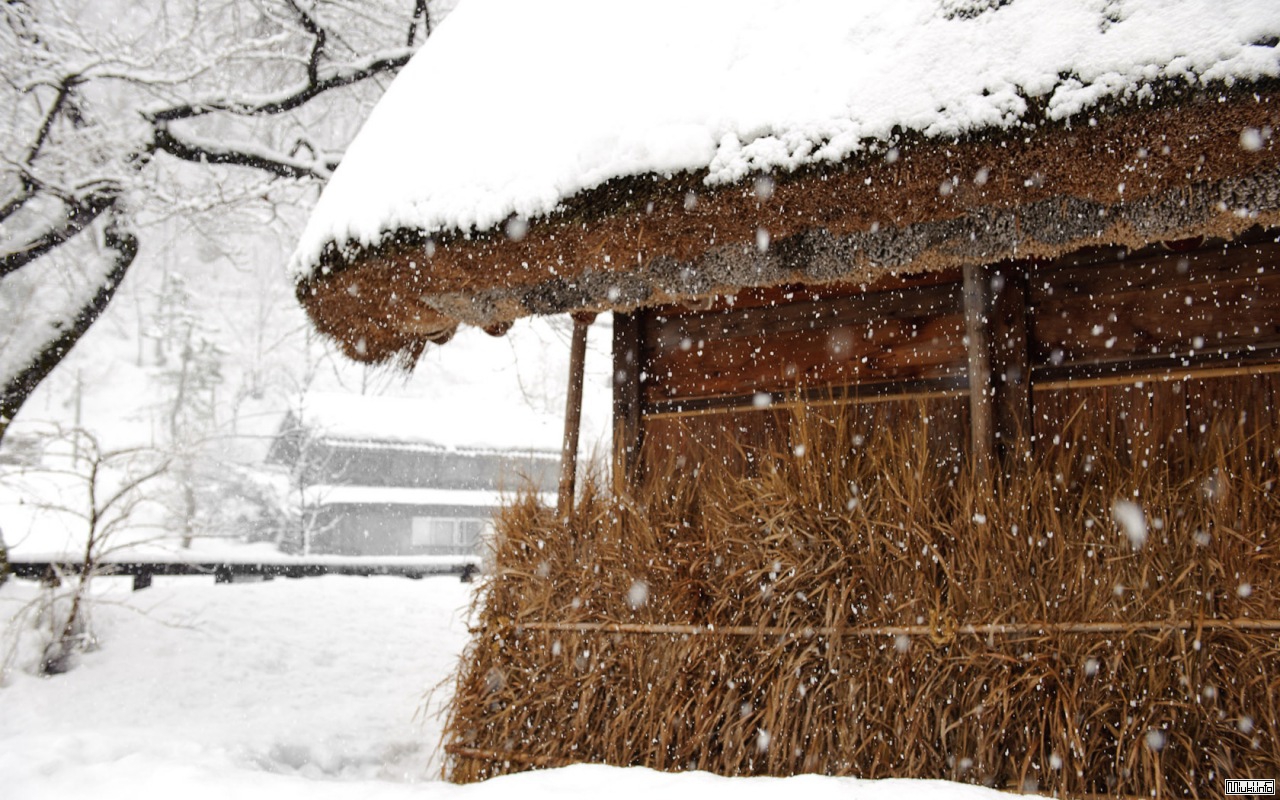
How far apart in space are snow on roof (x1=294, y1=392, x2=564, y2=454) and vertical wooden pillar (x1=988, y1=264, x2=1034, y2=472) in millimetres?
18172

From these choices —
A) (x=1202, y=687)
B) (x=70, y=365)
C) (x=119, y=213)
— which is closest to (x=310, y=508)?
(x=119, y=213)

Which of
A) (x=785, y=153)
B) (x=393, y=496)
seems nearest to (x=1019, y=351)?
(x=785, y=153)

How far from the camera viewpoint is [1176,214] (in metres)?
2.69

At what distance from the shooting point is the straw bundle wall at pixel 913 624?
2.65m

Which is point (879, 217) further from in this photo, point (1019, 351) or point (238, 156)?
point (238, 156)

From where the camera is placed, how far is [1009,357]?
3.51m

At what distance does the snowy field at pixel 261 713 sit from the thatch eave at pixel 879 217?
6.26 ft

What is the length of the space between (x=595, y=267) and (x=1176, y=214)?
216 centimetres

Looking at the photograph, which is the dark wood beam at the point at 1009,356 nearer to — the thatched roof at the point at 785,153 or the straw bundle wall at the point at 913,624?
the straw bundle wall at the point at 913,624

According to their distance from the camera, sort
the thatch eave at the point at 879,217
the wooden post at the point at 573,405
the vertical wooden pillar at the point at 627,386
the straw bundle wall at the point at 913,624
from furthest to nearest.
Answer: the vertical wooden pillar at the point at 627,386, the wooden post at the point at 573,405, the straw bundle wall at the point at 913,624, the thatch eave at the point at 879,217

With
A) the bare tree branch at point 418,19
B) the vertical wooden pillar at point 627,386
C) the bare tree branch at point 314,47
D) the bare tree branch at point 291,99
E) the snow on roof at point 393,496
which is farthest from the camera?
the snow on roof at point 393,496

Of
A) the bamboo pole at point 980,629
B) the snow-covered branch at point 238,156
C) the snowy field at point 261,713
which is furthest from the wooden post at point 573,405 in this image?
the snow-covered branch at point 238,156

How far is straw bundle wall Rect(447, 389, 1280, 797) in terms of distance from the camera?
2648mm

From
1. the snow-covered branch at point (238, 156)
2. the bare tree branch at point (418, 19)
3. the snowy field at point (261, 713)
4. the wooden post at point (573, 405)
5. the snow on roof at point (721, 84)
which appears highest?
the bare tree branch at point (418, 19)
